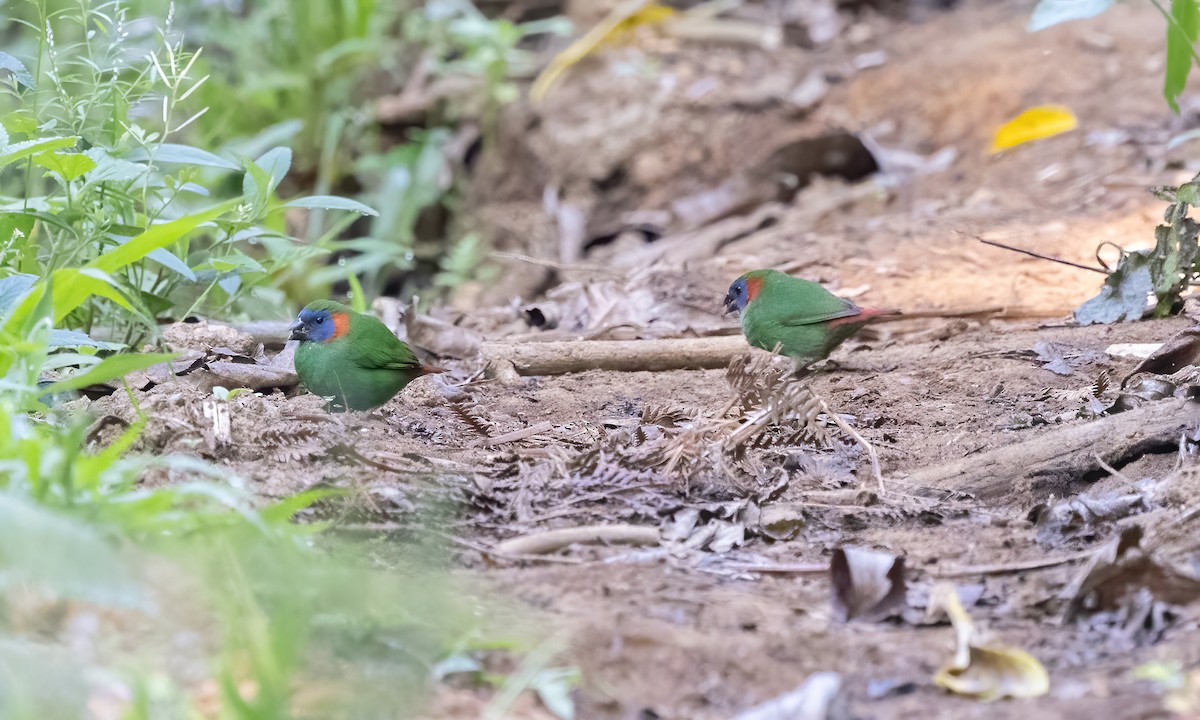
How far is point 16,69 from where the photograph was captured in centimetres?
320

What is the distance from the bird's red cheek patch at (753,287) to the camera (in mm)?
4621

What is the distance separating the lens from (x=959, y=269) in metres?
5.23

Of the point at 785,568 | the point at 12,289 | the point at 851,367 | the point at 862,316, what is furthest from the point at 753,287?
the point at 12,289

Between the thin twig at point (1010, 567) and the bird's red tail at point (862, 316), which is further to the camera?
the bird's red tail at point (862, 316)

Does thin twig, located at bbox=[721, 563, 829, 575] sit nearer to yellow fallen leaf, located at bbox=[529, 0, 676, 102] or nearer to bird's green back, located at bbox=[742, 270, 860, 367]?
bird's green back, located at bbox=[742, 270, 860, 367]

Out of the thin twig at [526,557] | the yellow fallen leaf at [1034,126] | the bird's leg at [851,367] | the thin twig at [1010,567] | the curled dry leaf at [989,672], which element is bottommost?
the yellow fallen leaf at [1034,126]

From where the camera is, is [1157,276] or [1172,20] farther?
[1157,276]

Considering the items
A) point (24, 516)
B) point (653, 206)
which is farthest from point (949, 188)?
point (24, 516)

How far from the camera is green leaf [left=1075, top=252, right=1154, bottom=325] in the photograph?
397 cm

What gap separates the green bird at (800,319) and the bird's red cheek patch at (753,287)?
Result: 1 cm

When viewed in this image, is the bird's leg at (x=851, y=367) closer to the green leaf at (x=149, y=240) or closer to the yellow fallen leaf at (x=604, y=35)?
the green leaf at (x=149, y=240)

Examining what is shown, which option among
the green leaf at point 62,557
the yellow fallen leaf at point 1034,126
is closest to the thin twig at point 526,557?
the green leaf at point 62,557

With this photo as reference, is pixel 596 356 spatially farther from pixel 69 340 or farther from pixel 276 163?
pixel 69 340

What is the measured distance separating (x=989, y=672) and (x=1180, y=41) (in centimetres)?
255
